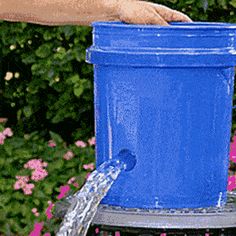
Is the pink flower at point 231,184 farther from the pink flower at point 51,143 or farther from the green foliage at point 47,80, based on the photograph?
the pink flower at point 51,143

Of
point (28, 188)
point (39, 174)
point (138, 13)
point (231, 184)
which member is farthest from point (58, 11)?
point (39, 174)

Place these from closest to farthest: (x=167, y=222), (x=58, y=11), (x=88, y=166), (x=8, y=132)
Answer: (x=167, y=222), (x=58, y=11), (x=88, y=166), (x=8, y=132)

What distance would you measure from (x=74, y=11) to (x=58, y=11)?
1.8 inches

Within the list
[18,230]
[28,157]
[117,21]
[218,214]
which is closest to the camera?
[218,214]

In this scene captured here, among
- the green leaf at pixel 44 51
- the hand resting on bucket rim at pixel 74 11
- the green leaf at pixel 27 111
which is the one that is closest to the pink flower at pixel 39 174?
the green leaf at pixel 27 111

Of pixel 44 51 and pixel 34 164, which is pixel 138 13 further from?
pixel 44 51

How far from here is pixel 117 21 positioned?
2635 mm

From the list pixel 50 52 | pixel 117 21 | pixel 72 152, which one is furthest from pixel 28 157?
pixel 117 21

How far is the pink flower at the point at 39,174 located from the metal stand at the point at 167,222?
2.66m

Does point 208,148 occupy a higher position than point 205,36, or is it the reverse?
point 205,36

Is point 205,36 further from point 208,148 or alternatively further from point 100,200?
point 100,200

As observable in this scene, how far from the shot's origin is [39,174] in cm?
510

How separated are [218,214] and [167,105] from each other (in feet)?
1.01

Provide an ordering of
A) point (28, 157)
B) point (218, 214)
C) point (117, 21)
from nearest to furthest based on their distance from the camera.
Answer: point (218, 214) < point (117, 21) < point (28, 157)
